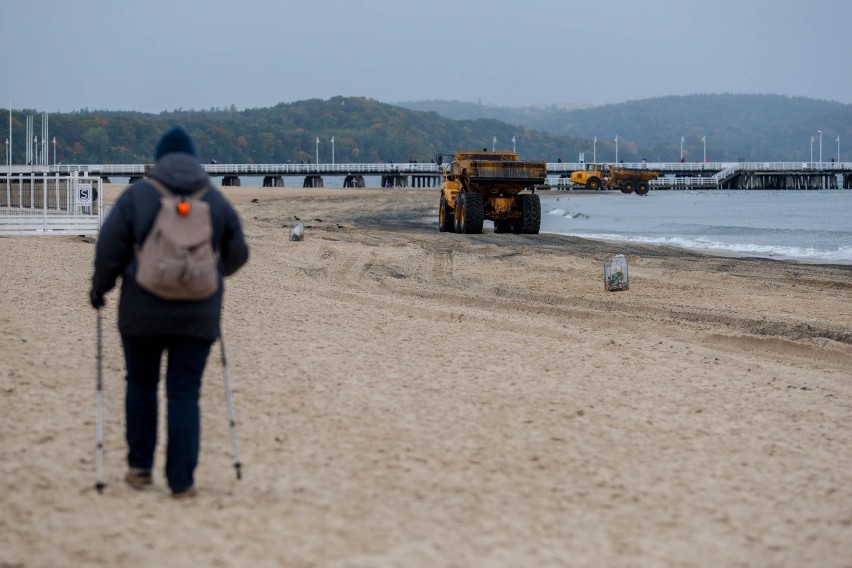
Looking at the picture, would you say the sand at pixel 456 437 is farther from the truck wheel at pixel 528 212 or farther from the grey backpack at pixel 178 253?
the truck wheel at pixel 528 212

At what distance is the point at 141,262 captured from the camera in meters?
4.89

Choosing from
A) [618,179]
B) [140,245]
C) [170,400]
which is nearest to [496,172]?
[170,400]

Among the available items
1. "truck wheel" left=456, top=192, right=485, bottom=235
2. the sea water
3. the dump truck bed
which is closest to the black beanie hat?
the sea water

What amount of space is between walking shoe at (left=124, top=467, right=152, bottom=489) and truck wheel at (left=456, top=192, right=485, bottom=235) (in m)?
23.5

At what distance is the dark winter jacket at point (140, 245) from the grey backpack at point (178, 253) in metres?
0.05

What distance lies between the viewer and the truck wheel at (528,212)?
29.9 meters

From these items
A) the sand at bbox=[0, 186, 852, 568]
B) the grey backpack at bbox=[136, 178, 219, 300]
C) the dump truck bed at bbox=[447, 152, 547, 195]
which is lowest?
the sand at bbox=[0, 186, 852, 568]

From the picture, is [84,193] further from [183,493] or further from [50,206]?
[183,493]

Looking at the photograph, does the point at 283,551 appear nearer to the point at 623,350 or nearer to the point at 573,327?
the point at 623,350

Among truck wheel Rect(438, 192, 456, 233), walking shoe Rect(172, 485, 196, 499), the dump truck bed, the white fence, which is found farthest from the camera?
truck wheel Rect(438, 192, 456, 233)

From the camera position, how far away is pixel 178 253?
4836mm

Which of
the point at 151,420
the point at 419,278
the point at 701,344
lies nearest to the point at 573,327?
the point at 701,344

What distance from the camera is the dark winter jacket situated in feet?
16.2

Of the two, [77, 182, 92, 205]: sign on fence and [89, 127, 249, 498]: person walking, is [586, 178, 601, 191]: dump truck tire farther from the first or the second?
[89, 127, 249, 498]: person walking
